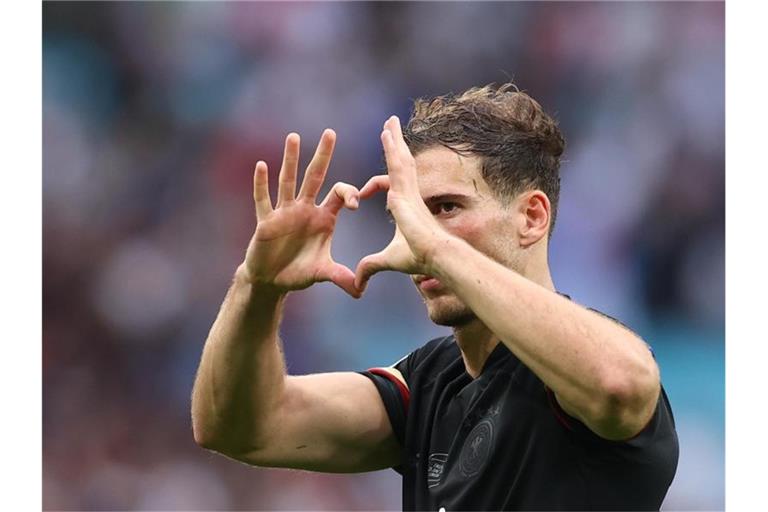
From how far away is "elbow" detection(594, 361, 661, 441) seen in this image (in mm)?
2176

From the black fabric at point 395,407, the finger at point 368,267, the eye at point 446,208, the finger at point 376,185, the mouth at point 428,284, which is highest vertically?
the finger at point 376,185

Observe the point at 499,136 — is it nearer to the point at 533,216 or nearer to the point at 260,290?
the point at 533,216

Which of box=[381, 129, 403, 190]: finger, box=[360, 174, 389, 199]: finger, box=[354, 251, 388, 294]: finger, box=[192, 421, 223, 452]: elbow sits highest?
box=[381, 129, 403, 190]: finger

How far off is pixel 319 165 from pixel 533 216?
24.7 inches

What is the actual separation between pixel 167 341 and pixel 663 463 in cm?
382

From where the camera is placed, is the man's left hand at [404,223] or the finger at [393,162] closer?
the man's left hand at [404,223]

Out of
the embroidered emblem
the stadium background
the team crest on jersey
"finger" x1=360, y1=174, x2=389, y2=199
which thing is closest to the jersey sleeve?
the embroidered emblem

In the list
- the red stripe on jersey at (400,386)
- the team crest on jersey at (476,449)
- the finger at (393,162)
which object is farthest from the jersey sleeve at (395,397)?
the finger at (393,162)

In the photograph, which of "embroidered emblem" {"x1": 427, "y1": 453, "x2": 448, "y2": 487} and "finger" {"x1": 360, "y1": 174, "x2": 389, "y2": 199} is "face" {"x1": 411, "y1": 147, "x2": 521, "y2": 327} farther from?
"embroidered emblem" {"x1": 427, "y1": 453, "x2": 448, "y2": 487}

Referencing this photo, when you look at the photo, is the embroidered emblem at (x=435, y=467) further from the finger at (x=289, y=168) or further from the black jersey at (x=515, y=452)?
the finger at (x=289, y=168)

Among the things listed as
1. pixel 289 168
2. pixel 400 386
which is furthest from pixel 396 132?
pixel 400 386

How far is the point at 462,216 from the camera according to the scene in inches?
107

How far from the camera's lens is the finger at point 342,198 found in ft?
8.68

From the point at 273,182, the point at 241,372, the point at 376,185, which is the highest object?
the point at 376,185
